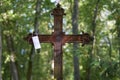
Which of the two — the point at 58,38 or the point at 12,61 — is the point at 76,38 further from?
the point at 12,61

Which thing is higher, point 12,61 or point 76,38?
point 76,38

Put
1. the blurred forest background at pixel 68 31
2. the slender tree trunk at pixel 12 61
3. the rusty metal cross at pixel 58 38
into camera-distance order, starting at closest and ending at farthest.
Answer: the rusty metal cross at pixel 58 38, the blurred forest background at pixel 68 31, the slender tree trunk at pixel 12 61

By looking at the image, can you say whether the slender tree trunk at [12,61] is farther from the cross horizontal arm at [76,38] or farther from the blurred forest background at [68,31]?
the cross horizontal arm at [76,38]

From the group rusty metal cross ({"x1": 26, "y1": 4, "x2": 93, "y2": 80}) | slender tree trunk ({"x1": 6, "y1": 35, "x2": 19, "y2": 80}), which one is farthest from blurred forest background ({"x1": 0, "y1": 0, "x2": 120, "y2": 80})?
rusty metal cross ({"x1": 26, "y1": 4, "x2": 93, "y2": 80})

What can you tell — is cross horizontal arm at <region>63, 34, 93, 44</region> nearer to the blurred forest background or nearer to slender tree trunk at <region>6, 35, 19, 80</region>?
the blurred forest background

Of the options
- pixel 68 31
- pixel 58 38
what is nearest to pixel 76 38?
pixel 58 38

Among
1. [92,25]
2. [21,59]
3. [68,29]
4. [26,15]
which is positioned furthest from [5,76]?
[26,15]

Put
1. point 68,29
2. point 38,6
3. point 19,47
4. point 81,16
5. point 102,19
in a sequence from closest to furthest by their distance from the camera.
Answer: point 38,6, point 19,47, point 81,16, point 102,19, point 68,29

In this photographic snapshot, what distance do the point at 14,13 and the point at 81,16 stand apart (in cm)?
645

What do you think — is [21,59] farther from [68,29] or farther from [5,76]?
[68,29]

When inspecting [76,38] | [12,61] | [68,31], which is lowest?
[12,61]

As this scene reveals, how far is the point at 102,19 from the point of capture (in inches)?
801

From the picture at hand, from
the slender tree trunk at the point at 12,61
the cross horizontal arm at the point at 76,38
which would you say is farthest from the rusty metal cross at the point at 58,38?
the slender tree trunk at the point at 12,61

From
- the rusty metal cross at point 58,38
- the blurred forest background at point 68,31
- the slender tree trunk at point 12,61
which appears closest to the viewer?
the rusty metal cross at point 58,38
